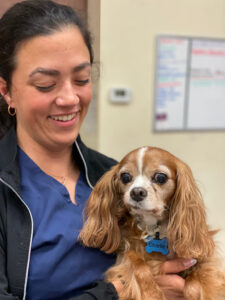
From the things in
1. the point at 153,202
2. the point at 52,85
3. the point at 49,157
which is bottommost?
the point at 153,202

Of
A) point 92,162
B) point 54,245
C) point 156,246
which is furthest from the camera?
point 92,162

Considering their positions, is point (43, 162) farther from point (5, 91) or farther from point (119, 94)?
point (119, 94)

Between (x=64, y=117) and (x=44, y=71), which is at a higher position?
(x=44, y=71)

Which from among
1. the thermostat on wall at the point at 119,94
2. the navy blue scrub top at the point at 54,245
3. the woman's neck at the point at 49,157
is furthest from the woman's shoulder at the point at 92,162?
the thermostat on wall at the point at 119,94

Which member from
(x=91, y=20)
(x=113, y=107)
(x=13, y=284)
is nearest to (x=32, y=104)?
(x=13, y=284)

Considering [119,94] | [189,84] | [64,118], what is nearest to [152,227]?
[64,118]

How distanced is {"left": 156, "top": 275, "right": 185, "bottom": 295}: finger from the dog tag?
8 cm

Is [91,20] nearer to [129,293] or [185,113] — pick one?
[185,113]

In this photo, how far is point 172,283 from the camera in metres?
1.12

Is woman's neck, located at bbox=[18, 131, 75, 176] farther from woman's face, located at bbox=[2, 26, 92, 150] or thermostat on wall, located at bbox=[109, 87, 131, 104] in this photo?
thermostat on wall, located at bbox=[109, 87, 131, 104]

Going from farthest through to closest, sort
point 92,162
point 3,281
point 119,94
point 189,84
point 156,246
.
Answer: point 189,84 < point 119,94 < point 92,162 < point 156,246 < point 3,281

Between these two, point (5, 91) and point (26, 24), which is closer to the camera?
point (26, 24)

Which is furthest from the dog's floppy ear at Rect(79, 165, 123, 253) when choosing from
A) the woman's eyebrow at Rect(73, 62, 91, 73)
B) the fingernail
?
the woman's eyebrow at Rect(73, 62, 91, 73)

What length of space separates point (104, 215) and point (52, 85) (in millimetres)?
498
